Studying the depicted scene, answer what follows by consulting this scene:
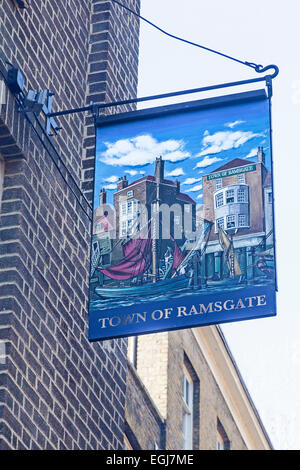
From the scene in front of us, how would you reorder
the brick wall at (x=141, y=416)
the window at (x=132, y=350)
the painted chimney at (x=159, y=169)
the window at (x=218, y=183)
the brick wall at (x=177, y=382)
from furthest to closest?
1. the window at (x=132, y=350)
2. the brick wall at (x=177, y=382)
3. the brick wall at (x=141, y=416)
4. the painted chimney at (x=159, y=169)
5. the window at (x=218, y=183)

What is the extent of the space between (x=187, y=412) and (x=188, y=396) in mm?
444

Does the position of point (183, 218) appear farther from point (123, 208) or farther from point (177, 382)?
point (177, 382)

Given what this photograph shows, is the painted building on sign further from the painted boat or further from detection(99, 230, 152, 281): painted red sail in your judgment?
detection(99, 230, 152, 281): painted red sail

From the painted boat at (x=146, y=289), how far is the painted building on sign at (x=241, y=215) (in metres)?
0.25

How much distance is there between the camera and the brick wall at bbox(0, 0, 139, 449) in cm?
1006

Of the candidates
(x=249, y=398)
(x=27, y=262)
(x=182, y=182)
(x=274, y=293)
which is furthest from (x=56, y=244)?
(x=249, y=398)

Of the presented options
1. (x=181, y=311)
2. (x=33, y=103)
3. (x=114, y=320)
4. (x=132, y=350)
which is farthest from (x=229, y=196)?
(x=132, y=350)

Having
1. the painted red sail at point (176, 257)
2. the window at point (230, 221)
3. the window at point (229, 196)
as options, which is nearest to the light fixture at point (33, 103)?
the painted red sail at point (176, 257)

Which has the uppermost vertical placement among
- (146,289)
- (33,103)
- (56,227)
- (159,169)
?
(33,103)

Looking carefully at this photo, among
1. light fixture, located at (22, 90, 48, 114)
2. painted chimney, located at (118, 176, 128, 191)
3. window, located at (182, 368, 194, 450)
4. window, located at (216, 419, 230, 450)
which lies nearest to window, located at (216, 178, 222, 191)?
painted chimney, located at (118, 176, 128, 191)

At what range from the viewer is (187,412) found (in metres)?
21.4

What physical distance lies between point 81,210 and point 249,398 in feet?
46.0

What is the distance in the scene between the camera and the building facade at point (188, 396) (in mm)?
18359

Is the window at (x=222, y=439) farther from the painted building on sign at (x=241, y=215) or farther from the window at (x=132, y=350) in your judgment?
the painted building on sign at (x=241, y=215)
